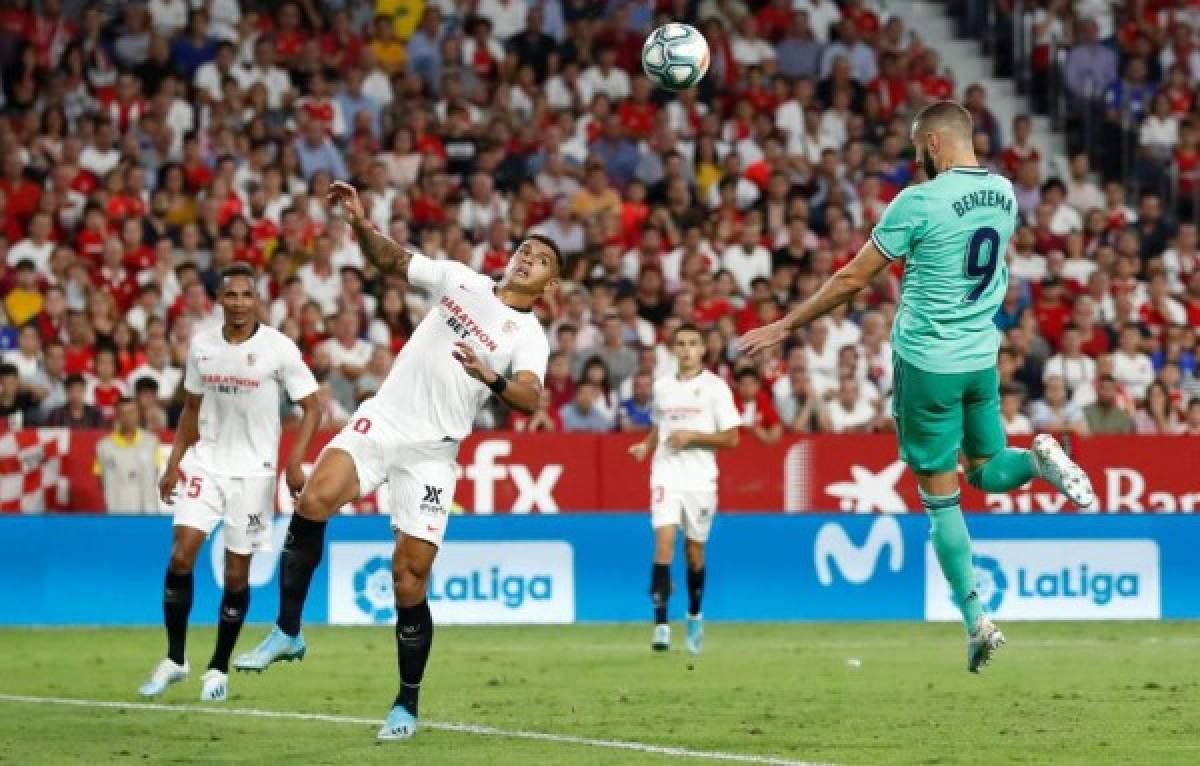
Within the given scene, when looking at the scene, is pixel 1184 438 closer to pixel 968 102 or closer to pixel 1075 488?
pixel 968 102

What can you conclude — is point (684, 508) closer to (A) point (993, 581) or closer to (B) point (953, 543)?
(A) point (993, 581)

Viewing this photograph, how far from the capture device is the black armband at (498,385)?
11764 millimetres

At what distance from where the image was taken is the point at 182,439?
14.7 m

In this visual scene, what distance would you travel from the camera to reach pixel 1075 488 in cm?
1138

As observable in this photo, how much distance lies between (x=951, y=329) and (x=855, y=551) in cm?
1044

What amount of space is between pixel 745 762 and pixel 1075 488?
208 centimetres

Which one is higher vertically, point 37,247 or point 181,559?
point 37,247

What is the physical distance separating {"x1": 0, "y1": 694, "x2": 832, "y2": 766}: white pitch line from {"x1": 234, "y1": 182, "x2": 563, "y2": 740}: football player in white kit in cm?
53

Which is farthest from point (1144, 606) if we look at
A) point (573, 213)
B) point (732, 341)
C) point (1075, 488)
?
point (1075, 488)

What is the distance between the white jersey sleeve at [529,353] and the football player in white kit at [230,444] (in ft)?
7.99

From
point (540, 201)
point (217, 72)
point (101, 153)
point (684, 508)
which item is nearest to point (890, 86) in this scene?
point (540, 201)

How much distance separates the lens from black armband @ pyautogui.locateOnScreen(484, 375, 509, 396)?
463 inches

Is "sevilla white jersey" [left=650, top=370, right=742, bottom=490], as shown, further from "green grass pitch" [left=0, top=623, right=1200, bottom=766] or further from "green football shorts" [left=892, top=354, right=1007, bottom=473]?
"green football shorts" [left=892, top=354, right=1007, bottom=473]

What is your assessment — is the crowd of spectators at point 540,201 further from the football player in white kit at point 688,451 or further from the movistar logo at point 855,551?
the football player in white kit at point 688,451
